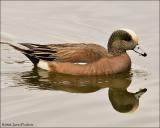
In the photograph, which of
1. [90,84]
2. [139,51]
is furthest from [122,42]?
[90,84]

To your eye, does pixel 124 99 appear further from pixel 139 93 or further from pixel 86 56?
pixel 86 56

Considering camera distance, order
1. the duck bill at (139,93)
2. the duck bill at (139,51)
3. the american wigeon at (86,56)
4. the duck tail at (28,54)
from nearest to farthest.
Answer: the duck bill at (139,93)
the american wigeon at (86,56)
the duck bill at (139,51)
the duck tail at (28,54)

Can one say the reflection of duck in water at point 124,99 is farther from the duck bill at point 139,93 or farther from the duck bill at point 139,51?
the duck bill at point 139,51

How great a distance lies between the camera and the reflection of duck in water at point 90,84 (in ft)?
39.0

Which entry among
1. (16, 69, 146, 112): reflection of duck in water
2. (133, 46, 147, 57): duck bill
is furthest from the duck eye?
(16, 69, 146, 112): reflection of duck in water

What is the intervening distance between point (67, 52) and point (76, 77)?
1.81 feet

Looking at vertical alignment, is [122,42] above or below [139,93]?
A: above

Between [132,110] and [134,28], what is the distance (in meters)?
4.65

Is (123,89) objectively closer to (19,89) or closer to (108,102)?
(108,102)

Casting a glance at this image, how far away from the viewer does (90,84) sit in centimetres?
1266

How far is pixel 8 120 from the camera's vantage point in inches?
415

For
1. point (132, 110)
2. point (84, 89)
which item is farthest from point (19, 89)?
point (132, 110)

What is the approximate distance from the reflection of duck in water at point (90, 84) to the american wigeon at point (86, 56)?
0.13 meters

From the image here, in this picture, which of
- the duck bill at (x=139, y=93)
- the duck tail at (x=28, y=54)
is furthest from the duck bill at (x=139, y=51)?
the duck tail at (x=28, y=54)
